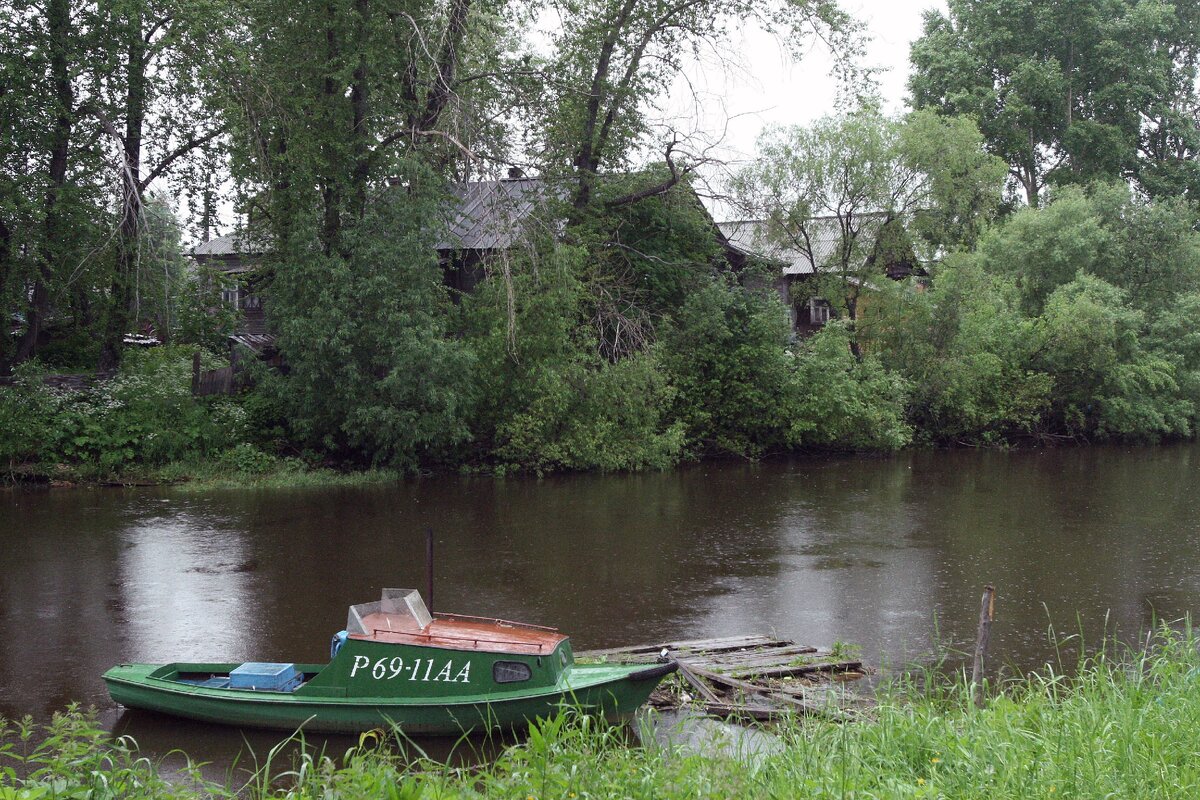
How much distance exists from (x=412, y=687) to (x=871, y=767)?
459cm

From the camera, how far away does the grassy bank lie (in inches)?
199

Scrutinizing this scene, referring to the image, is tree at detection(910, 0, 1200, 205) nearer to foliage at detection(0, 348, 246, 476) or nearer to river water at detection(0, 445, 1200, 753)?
river water at detection(0, 445, 1200, 753)

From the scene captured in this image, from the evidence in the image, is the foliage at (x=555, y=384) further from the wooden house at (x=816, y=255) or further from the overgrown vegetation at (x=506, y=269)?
the wooden house at (x=816, y=255)

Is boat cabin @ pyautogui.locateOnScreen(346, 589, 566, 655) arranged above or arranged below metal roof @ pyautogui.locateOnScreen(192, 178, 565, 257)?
below

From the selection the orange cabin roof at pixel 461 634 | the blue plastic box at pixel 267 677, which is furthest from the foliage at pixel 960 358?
the blue plastic box at pixel 267 677

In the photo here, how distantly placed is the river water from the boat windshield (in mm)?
1548

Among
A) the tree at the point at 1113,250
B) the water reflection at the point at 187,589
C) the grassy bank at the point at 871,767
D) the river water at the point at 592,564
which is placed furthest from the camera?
the tree at the point at 1113,250

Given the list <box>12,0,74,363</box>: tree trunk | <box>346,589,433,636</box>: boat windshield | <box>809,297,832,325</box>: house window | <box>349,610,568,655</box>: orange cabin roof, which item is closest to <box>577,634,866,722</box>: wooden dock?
<box>349,610,568,655</box>: orange cabin roof

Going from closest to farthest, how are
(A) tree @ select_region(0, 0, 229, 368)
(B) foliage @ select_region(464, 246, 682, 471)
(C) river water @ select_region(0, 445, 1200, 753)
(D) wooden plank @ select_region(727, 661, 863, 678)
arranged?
(D) wooden plank @ select_region(727, 661, 863, 678) → (C) river water @ select_region(0, 445, 1200, 753) → (A) tree @ select_region(0, 0, 229, 368) → (B) foliage @ select_region(464, 246, 682, 471)

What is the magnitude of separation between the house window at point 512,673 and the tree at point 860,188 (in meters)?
23.4

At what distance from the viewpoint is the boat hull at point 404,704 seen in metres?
8.79

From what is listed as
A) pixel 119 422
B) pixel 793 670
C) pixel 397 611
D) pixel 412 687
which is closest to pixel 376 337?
pixel 119 422

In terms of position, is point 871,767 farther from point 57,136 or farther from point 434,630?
point 57,136

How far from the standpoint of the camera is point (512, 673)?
29.5 feet
